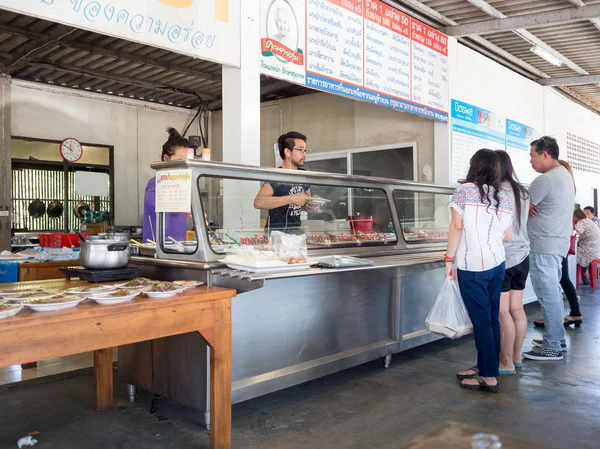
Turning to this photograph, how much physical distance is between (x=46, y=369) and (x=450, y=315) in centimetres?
300

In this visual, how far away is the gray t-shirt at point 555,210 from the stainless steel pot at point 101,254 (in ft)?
10.5

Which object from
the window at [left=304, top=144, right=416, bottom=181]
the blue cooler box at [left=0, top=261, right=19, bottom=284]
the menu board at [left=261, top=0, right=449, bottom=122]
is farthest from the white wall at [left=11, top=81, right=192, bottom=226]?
the menu board at [left=261, top=0, right=449, bottom=122]

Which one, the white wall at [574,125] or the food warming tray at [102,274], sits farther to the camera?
the white wall at [574,125]

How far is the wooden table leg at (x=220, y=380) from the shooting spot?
7.75 ft

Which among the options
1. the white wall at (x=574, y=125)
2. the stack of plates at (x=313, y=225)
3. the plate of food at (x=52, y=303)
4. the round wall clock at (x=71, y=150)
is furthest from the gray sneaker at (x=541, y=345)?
the round wall clock at (x=71, y=150)

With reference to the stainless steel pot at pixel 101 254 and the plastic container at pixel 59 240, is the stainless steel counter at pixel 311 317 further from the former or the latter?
the plastic container at pixel 59 240

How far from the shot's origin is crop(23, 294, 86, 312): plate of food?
1.89 meters

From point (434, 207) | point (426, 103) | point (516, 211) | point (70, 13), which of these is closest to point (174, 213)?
point (70, 13)

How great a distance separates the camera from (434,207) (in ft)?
15.7

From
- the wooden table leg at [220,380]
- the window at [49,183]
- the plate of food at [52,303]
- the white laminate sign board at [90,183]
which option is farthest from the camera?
the white laminate sign board at [90,183]

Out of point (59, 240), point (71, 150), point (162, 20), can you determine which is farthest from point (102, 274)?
point (71, 150)

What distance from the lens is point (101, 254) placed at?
2.63 metres

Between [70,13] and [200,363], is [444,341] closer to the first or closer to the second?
[200,363]

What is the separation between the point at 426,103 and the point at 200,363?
4726 millimetres
